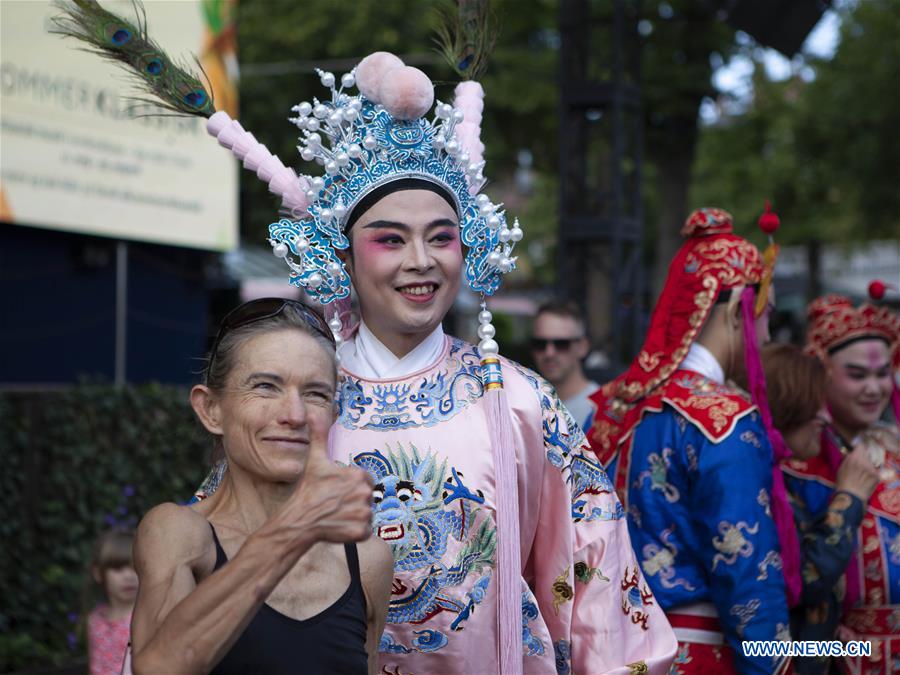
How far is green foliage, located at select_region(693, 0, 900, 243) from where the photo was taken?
14.1 meters

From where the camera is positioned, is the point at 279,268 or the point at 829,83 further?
the point at 279,268

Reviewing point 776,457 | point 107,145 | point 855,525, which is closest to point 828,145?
point 107,145

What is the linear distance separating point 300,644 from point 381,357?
2.99 feet

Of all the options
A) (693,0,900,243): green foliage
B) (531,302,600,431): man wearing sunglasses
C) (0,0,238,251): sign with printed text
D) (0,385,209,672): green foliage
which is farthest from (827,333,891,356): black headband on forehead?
(693,0,900,243): green foliage

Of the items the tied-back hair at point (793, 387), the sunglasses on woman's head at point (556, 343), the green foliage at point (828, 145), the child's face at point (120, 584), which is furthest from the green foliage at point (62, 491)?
the green foliage at point (828, 145)

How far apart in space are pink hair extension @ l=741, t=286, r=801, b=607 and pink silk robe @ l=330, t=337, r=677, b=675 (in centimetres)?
72

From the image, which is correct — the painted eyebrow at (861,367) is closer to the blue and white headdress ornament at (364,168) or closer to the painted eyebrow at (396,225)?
the blue and white headdress ornament at (364,168)

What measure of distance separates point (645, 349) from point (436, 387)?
3.80 ft

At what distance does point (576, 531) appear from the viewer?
2736 millimetres

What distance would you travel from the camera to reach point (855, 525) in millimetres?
3580

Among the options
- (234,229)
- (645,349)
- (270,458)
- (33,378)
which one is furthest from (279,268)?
(270,458)

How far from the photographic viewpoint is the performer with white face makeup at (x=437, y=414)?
2557 millimetres

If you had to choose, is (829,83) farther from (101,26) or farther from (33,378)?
(101,26)

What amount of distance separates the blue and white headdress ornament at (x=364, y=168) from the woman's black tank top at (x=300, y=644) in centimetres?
84
